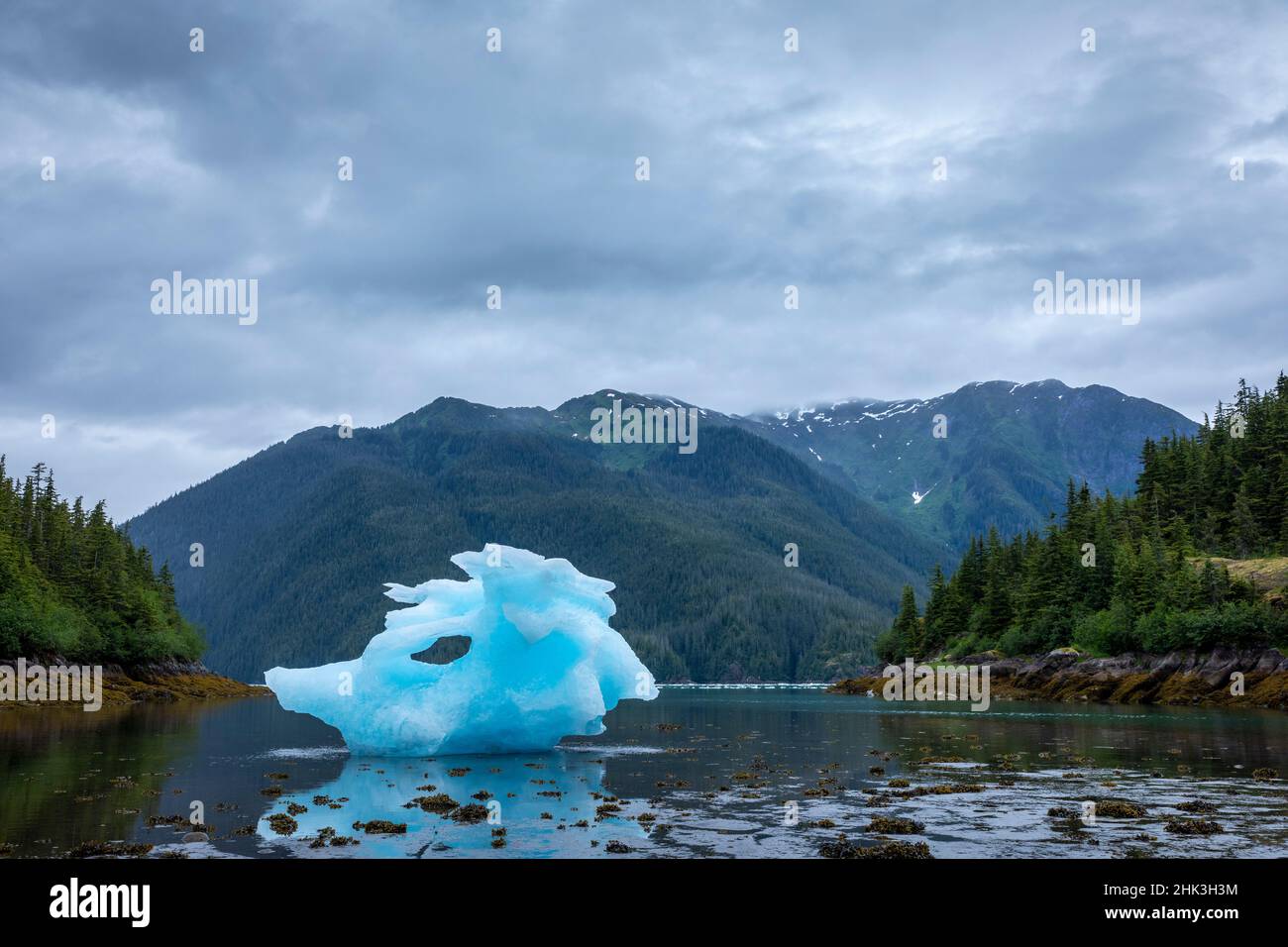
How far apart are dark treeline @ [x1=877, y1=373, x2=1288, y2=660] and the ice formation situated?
61.1 metres

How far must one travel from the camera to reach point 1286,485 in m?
106

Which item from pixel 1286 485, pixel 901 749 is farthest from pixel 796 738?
pixel 1286 485

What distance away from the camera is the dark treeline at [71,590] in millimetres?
89188

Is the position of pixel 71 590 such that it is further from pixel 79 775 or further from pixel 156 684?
pixel 79 775

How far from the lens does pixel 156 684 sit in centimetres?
10750

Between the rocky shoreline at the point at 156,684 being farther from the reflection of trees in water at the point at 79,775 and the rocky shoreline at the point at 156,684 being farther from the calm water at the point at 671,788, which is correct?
the calm water at the point at 671,788

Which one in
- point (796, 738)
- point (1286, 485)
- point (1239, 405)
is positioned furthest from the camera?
point (1239, 405)
